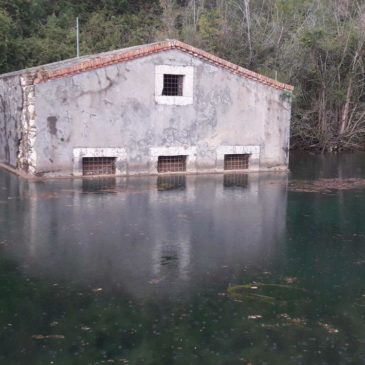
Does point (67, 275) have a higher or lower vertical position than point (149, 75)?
lower

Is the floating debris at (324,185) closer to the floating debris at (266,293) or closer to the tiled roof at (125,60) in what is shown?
the tiled roof at (125,60)

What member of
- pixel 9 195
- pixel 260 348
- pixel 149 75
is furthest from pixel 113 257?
pixel 149 75

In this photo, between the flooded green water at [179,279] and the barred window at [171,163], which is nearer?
the flooded green water at [179,279]

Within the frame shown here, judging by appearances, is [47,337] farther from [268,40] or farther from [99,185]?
[268,40]

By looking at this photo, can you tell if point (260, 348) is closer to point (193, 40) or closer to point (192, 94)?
point (192, 94)

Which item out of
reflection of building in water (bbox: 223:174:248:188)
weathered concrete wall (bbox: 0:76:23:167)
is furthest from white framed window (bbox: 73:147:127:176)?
reflection of building in water (bbox: 223:174:248:188)

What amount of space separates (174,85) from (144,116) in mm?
1449

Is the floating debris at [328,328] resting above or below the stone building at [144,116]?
below

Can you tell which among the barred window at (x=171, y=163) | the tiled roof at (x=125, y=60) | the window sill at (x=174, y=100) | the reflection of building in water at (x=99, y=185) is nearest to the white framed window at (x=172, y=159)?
the barred window at (x=171, y=163)

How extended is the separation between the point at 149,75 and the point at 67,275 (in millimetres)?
10199

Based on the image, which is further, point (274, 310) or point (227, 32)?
point (227, 32)

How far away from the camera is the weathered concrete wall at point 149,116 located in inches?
634

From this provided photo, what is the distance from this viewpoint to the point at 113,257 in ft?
28.7

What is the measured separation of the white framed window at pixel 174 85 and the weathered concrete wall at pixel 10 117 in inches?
159
